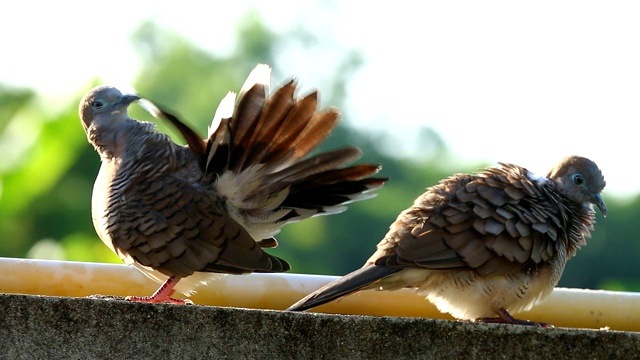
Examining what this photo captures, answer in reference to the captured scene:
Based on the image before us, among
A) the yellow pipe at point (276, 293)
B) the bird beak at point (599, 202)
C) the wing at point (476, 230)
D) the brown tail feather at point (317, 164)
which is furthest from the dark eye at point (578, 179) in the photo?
the brown tail feather at point (317, 164)

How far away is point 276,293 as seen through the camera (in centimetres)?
477

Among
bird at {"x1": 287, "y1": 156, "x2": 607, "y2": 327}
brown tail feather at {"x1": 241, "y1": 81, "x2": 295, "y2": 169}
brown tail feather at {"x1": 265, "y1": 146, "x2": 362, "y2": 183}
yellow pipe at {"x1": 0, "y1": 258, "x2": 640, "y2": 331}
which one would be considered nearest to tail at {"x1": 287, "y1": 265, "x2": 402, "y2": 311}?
bird at {"x1": 287, "y1": 156, "x2": 607, "y2": 327}

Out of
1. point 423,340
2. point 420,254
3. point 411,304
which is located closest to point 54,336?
point 423,340

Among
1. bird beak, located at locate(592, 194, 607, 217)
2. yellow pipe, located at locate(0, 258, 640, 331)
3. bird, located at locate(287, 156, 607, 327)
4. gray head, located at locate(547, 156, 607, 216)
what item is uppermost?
gray head, located at locate(547, 156, 607, 216)

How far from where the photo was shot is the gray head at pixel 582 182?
5.27 meters

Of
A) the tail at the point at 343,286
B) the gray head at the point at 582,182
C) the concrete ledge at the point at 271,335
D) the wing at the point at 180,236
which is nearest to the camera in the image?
the concrete ledge at the point at 271,335

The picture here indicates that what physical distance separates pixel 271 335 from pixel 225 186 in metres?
2.03

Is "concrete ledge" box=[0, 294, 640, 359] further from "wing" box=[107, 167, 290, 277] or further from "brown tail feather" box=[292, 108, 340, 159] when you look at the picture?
"brown tail feather" box=[292, 108, 340, 159]

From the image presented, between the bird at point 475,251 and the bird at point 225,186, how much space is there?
34 cm

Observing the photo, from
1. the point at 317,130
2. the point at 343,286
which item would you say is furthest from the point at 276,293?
the point at 317,130

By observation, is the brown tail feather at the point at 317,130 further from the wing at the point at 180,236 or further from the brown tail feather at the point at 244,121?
the wing at the point at 180,236

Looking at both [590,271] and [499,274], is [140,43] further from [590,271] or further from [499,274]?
[499,274]

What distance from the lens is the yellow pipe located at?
4.51 metres

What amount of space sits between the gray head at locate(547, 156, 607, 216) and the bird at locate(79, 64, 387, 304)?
3.59 feet
